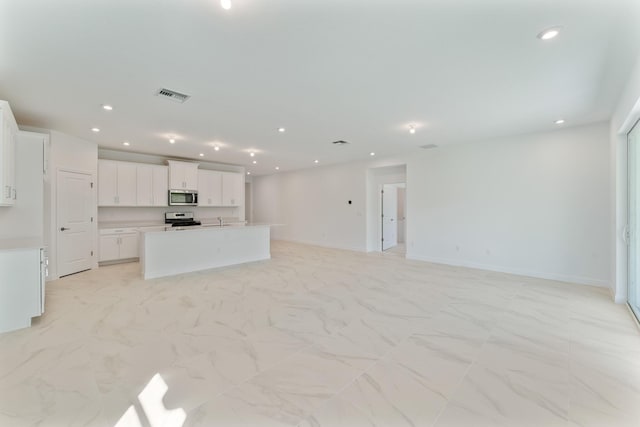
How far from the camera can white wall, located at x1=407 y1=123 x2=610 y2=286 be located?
4609 mm

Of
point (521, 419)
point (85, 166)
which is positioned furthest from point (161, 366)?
point (85, 166)

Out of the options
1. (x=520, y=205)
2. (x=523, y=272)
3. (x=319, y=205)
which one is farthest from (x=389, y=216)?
(x=523, y=272)

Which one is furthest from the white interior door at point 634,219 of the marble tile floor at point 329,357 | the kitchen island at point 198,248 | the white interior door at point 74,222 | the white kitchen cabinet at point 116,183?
the white kitchen cabinet at point 116,183

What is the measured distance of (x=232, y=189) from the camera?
853 centimetres

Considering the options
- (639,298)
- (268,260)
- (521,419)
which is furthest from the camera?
(268,260)

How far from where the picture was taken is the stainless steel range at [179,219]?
7.39 meters

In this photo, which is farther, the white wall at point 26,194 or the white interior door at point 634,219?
the white wall at point 26,194

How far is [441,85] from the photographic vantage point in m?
3.09

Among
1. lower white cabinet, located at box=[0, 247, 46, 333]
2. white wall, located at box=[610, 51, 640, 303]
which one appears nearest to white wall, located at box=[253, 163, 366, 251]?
white wall, located at box=[610, 51, 640, 303]

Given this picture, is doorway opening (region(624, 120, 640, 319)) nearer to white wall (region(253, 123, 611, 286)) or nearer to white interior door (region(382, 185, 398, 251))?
white wall (region(253, 123, 611, 286))

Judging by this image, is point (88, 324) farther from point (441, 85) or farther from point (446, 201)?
point (446, 201)

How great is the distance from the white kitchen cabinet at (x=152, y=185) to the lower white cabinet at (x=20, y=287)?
3.90m

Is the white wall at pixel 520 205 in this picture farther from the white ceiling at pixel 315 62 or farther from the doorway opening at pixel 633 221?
the doorway opening at pixel 633 221

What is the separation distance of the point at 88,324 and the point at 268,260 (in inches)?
155
